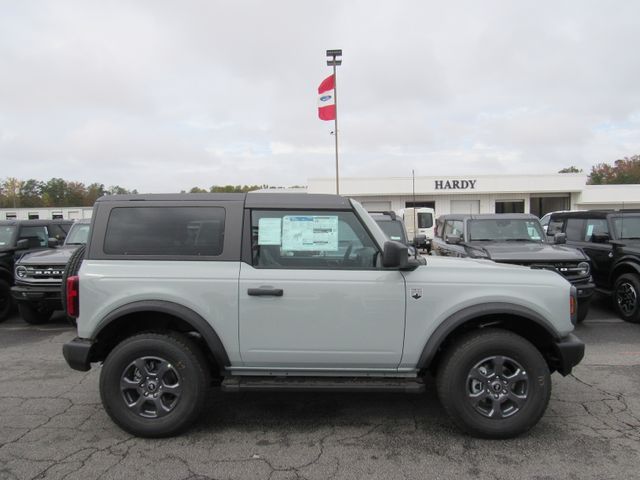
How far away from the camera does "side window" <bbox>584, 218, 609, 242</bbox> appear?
28.1ft

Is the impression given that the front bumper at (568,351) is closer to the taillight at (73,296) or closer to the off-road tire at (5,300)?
the taillight at (73,296)

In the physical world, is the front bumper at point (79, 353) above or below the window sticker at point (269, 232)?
below

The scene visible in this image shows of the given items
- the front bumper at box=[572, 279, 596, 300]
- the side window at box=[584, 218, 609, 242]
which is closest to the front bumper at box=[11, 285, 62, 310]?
the front bumper at box=[572, 279, 596, 300]

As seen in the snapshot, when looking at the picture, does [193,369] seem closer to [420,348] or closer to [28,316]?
[420,348]

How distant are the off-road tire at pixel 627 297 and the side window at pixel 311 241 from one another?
5909mm

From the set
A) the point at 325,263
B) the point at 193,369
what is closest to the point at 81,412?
the point at 193,369

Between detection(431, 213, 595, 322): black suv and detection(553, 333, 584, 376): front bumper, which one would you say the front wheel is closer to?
detection(553, 333, 584, 376): front bumper

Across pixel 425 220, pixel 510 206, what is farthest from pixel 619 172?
pixel 425 220

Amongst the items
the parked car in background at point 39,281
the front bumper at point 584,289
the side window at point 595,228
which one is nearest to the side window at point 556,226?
the side window at point 595,228

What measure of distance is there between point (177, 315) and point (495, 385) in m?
2.45

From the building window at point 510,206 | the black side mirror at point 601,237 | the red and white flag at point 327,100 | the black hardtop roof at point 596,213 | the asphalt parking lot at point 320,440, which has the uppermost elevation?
the red and white flag at point 327,100

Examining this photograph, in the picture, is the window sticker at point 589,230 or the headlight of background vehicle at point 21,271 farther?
the window sticker at point 589,230

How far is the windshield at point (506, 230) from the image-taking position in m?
8.87

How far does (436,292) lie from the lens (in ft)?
11.7
